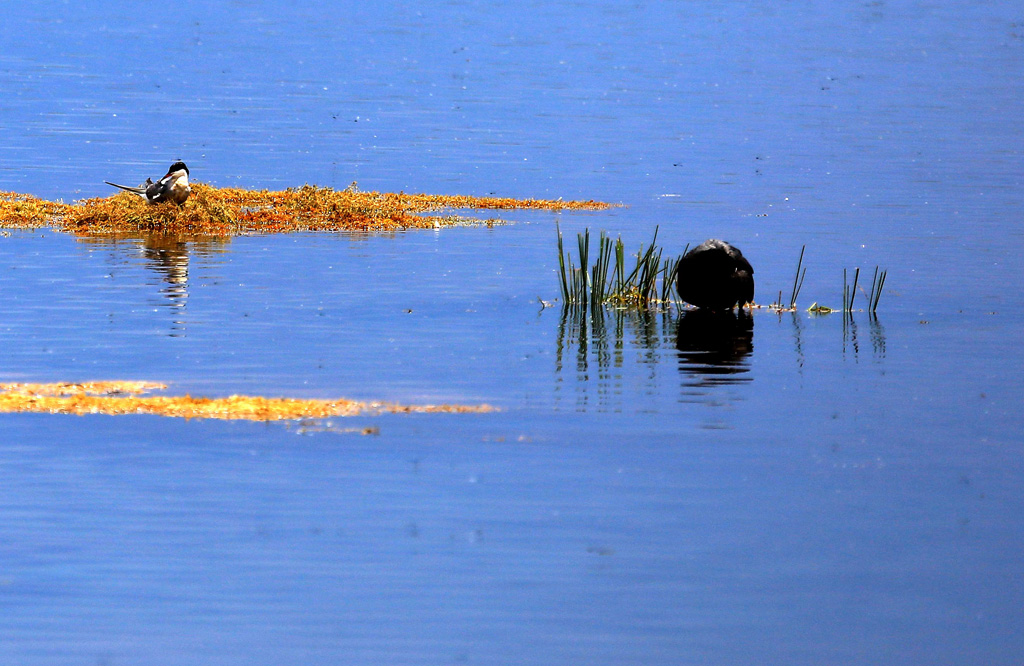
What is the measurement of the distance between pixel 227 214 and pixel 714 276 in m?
15.1

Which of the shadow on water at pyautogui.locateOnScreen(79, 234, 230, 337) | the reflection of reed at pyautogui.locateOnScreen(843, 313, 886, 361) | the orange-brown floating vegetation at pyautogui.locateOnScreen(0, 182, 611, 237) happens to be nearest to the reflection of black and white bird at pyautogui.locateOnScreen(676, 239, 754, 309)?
the reflection of reed at pyautogui.locateOnScreen(843, 313, 886, 361)

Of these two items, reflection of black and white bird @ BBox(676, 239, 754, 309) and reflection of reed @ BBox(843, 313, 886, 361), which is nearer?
reflection of reed @ BBox(843, 313, 886, 361)

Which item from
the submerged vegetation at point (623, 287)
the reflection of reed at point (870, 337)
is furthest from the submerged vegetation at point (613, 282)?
the reflection of reed at point (870, 337)

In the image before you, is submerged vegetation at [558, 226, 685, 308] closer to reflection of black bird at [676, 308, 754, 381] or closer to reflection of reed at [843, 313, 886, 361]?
reflection of black bird at [676, 308, 754, 381]

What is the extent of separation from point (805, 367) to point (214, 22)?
17509 cm

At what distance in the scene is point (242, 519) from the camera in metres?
13.9

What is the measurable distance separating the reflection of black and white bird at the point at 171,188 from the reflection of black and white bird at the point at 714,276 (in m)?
13.9

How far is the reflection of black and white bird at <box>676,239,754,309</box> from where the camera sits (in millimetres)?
27766

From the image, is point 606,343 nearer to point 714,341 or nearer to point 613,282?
point 714,341

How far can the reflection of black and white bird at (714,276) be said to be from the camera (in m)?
27.8

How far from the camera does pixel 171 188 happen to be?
1510 inches

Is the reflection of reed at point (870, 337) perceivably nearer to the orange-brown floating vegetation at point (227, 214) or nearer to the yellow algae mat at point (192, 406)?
the yellow algae mat at point (192, 406)

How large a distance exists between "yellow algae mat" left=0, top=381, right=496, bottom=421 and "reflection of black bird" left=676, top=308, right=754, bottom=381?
4315mm

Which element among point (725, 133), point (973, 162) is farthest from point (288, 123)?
point (973, 162)
